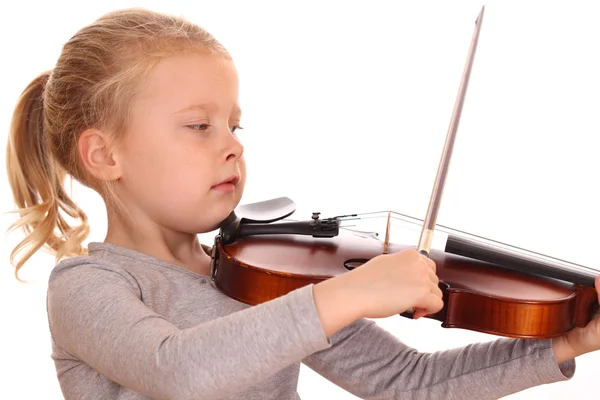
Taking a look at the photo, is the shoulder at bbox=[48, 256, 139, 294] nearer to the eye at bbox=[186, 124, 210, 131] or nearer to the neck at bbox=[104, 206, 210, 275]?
the neck at bbox=[104, 206, 210, 275]

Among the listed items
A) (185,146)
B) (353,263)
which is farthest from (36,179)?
(353,263)

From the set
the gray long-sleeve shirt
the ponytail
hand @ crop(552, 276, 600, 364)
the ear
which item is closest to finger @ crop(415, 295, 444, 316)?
the gray long-sleeve shirt

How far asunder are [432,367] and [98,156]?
→ 60 cm

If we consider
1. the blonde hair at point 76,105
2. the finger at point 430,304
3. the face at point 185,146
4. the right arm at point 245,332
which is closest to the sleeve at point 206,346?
the right arm at point 245,332

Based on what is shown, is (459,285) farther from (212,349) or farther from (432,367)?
(212,349)

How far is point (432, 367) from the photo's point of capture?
45.8 inches

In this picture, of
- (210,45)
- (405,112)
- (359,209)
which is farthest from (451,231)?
(405,112)

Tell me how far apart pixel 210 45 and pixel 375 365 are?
22.3 inches

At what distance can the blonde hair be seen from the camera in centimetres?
115

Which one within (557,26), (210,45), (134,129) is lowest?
(134,129)

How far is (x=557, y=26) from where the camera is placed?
6.99ft

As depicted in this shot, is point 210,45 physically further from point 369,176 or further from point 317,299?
point 369,176

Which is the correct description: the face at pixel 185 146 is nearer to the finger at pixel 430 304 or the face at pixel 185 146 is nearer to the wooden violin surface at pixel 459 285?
the wooden violin surface at pixel 459 285

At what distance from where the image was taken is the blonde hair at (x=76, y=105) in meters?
1.15
